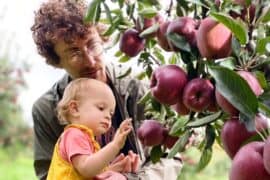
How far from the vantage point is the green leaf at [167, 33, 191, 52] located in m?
0.92

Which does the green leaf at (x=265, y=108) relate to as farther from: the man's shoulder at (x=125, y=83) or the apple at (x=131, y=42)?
the man's shoulder at (x=125, y=83)

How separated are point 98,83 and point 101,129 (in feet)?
0.33

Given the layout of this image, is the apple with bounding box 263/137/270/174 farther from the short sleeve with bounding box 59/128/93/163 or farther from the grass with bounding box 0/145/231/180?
the grass with bounding box 0/145/231/180

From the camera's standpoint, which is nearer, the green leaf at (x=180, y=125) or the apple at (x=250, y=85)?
the apple at (x=250, y=85)

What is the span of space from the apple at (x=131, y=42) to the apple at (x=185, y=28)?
18 cm

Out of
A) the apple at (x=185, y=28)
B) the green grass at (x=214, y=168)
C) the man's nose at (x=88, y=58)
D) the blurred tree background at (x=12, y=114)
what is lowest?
the green grass at (x=214, y=168)

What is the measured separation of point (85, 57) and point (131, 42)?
0.36 m

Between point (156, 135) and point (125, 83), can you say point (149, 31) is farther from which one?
point (125, 83)

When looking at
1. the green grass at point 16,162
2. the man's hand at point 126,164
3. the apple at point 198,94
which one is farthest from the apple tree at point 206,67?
the green grass at point 16,162

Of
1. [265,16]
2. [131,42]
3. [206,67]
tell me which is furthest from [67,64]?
[265,16]

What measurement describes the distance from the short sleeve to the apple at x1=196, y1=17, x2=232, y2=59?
544 mm

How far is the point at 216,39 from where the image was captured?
2.68ft

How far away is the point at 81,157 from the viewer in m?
1.32

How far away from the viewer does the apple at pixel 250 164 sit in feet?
2.12
